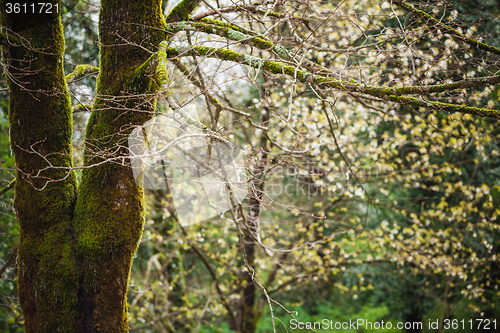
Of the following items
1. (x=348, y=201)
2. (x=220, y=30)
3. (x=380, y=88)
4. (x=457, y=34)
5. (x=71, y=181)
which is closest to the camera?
(x=380, y=88)

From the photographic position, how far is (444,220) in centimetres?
646

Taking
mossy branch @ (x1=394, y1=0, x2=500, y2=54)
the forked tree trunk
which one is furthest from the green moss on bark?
mossy branch @ (x1=394, y1=0, x2=500, y2=54)

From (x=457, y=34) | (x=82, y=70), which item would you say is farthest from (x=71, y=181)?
(x=457, y=34)

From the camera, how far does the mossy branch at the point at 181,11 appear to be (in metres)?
2.74

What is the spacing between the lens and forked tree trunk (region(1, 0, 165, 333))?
2.17 m

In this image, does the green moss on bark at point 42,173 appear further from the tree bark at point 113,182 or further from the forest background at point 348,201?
the forest background at point 348,201

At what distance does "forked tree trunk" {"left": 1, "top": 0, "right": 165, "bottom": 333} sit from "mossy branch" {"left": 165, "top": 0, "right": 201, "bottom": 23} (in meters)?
0.13

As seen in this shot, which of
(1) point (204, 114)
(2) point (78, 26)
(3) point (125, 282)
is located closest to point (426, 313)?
(1) point (204, 114)

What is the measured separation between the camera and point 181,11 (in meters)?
2.75

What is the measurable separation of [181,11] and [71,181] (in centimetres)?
171

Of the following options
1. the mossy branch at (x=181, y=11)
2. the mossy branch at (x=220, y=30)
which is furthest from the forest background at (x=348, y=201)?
the mossy branch at (x=220, y=30)

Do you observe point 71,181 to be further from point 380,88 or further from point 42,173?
point 380,88

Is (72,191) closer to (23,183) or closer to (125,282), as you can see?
(23,183)

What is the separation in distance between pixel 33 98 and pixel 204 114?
18.3 ft
